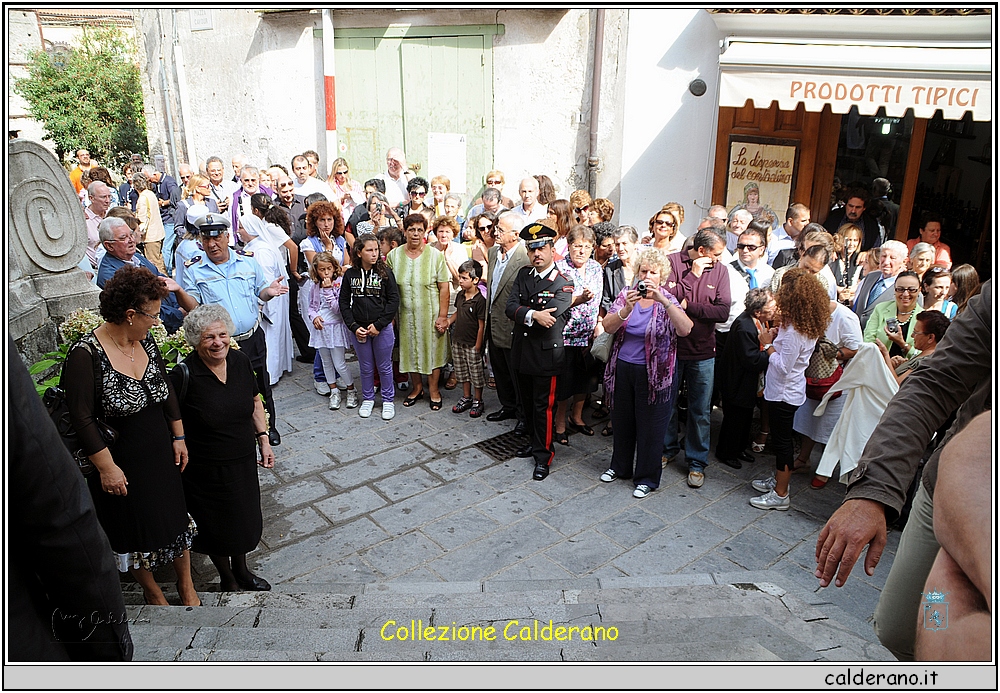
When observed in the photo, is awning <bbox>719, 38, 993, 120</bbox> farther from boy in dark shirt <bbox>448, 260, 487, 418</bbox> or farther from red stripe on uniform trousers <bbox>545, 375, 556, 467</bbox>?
red stripe on uniform trousers <bbox>545, 375, 556, 467</bbox>

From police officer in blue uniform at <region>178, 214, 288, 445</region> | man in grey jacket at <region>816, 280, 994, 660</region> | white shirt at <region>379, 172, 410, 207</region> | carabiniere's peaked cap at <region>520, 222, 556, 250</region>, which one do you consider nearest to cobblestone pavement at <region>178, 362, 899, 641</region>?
police officer in blue uniform at <region>178, 214, 288, 445</region>

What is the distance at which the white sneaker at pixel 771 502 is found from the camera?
17.5 ft

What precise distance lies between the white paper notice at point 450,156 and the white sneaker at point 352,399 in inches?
194

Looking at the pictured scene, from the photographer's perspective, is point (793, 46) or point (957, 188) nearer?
point (793, 46)

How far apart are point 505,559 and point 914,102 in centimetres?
639

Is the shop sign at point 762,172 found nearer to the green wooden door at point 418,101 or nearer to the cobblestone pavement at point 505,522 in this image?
the green wooden door at point 418,101

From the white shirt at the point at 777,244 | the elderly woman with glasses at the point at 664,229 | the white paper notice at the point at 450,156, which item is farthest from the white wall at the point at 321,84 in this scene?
the elderly woman with glasses at the point at 664,229

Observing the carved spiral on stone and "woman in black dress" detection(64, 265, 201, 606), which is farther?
the carved spiral on stone

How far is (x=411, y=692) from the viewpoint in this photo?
2018 mm

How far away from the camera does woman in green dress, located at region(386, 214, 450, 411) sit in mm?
6930

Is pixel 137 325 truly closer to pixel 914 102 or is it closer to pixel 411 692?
pixel 411 692

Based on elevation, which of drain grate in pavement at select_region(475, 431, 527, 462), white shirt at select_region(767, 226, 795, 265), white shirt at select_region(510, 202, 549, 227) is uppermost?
white shirt at select_region(510, 202, 549, 227)

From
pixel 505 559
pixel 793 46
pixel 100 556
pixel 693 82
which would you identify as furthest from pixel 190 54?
pixel 100 556

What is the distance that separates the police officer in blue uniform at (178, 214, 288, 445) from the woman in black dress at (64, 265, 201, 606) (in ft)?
6.03
